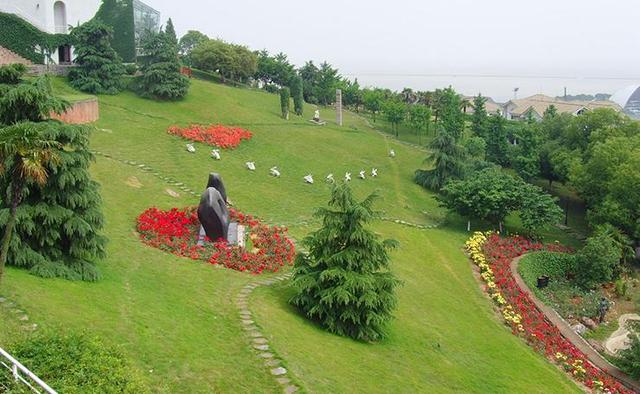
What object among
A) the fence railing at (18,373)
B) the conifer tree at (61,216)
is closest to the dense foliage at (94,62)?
the conifer tree at (61,216)

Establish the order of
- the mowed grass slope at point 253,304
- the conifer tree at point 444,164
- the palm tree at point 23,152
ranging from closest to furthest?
the palm tree at point 23,152, the mowed grass slope at point 253,304, the conifer tree at point 444,164

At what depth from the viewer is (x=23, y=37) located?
39.2 metres

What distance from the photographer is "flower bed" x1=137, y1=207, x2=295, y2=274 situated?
18.7 metres

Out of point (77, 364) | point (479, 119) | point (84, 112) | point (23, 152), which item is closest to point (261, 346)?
point (77, 364)

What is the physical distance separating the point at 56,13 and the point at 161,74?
9.75m

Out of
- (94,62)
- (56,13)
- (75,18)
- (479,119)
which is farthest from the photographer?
(479,119)

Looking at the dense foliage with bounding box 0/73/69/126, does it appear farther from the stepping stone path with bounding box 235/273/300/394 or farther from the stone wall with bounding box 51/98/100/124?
the stone wall with bounding box 51/98/100/124

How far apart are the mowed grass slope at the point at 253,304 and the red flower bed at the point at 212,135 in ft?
2.38

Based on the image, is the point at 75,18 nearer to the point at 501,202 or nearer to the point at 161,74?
the point at 161,74

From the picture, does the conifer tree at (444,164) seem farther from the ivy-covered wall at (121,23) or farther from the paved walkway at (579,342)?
the ivy-covered wall at (121,23)

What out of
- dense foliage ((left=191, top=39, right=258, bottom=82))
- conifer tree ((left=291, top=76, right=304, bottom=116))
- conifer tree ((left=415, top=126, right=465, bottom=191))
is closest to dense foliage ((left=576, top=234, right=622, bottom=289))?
conifer tree ((left=415, top=126, right=465, bottom=191))

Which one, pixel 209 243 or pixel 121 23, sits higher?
pixel 121 23

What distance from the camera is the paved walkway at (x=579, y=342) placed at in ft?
64.0

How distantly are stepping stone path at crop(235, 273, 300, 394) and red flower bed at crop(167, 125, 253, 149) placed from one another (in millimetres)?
18618
